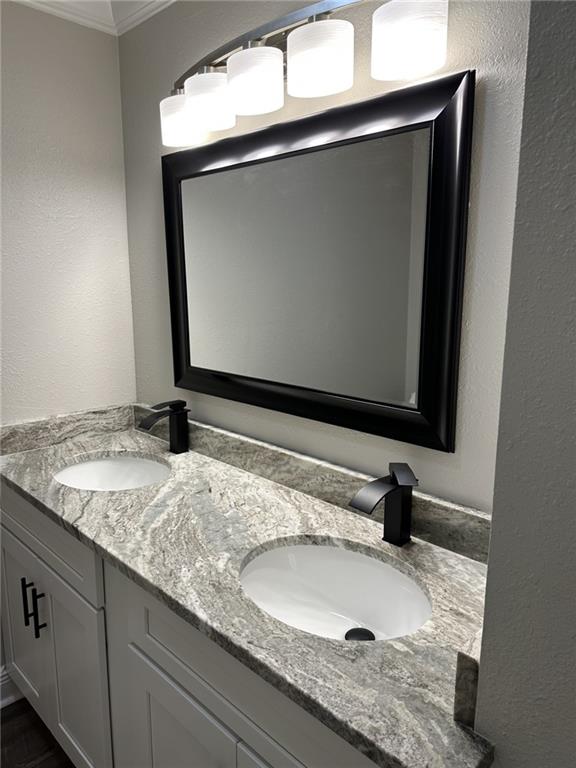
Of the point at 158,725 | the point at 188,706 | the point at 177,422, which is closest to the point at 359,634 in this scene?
the point at 188,706

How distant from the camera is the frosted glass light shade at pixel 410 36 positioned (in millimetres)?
921

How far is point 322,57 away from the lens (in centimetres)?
105

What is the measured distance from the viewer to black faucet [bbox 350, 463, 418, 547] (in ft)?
3.29

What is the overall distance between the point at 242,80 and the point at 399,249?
21.4 inches

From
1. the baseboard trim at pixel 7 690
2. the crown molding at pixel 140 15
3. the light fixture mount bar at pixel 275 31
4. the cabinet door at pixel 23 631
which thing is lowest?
the baseboard trim at pixel 7 690

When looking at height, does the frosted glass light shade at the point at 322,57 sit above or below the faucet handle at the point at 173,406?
above

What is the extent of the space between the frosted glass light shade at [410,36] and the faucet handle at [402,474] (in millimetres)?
758

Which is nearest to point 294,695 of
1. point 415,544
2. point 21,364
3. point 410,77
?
point 415,544

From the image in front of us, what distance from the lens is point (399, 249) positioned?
1088 millimetres

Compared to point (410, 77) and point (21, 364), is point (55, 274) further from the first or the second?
point (410, 77)

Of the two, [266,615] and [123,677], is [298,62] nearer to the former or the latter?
[266,615]

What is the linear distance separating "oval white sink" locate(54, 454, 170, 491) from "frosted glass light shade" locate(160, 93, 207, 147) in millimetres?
→ 938

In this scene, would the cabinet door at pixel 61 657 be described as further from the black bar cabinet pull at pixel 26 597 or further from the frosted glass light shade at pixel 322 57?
the frosted glass light shade at pixel 322 57

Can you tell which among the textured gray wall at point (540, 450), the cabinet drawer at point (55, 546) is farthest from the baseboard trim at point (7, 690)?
the textured gray wall at point (540, 450)
